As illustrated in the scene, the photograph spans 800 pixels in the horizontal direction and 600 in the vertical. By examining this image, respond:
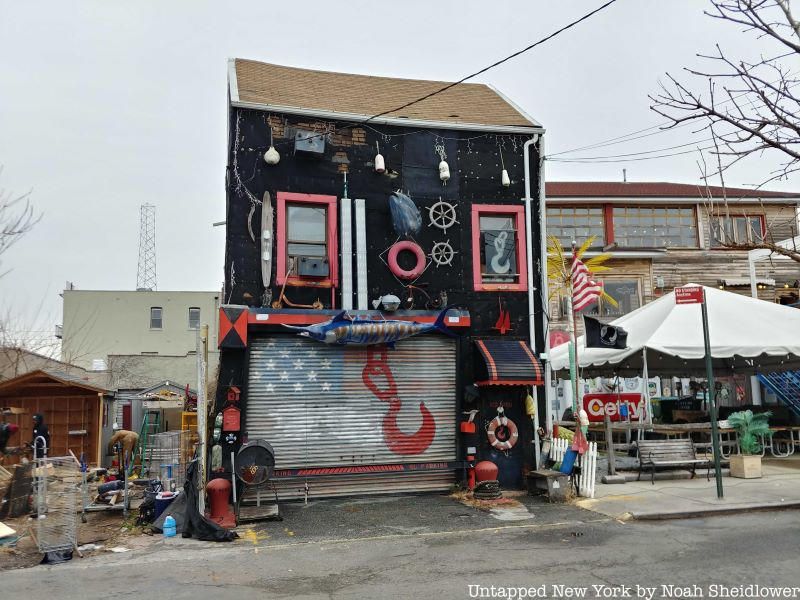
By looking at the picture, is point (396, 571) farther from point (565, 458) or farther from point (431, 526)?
point (565, 458)

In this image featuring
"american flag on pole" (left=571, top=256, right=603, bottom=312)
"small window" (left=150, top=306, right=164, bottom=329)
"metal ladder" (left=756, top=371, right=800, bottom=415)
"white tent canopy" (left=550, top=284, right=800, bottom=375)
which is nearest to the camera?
"american flag on pole" (left=571, top=256, right=603, bottom=312)

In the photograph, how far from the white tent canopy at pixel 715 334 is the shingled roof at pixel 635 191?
13040mm

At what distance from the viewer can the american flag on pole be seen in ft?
45.8

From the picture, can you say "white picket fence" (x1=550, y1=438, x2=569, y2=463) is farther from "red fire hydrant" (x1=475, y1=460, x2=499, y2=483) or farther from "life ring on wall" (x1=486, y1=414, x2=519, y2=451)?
"red fire hydrant" (x1=475, y1=460, x2=499, y2=483)

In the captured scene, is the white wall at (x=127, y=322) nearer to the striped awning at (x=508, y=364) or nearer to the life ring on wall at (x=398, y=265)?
the life ring on wall at (x=398, y=265)

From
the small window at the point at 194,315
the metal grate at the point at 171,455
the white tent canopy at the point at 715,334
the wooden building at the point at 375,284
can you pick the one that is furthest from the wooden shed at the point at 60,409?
the small window at the point at 194,315

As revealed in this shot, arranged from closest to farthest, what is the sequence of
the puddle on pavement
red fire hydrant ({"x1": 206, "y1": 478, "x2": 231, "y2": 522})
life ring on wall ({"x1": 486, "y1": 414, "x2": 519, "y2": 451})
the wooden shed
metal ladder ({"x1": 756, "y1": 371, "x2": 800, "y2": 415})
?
the puddle on pavement → red fire hydrant ({"x1": 206, "y1": 478, "x2": 231, "y2": 522}) → life ring on wall ({"x1": 486, "y1": 414, "x2": 519, "y2": 451}) → the wooden shed → metal ladder ({"x1": 756, "y1": 371, "x2": 800, "y2": 415})

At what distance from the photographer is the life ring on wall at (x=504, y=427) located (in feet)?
44.4

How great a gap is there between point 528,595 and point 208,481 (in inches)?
265

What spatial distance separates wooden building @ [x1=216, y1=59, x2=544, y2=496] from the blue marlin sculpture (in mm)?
230

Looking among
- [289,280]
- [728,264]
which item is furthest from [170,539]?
[728,264]

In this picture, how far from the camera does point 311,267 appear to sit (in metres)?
13.2

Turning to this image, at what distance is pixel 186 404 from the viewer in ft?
76.0

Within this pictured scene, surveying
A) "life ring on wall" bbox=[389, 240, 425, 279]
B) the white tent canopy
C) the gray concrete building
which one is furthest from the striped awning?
the gray concrete building
